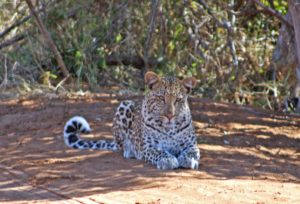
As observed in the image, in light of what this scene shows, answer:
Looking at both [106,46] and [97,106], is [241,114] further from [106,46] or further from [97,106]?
[106,46]

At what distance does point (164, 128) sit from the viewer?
911 cm

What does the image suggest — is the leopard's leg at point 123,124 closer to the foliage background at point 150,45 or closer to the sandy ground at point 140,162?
the sandy ground at point 140,162

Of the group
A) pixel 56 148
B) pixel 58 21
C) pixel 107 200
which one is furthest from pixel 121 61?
pixel 107 200

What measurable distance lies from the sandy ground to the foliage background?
1686mm

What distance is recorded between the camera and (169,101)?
8859 millimetres

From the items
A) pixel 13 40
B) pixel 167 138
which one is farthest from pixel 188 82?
pixel 13 40

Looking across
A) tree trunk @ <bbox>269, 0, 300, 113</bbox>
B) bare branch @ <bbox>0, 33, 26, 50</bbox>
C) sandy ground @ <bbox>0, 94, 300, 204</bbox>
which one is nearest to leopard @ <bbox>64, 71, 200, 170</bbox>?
sandy ground @ <bbox>0, 94, 300, 204</bbox>

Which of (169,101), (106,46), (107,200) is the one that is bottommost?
(107,200)

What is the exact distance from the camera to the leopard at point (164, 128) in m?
8.72

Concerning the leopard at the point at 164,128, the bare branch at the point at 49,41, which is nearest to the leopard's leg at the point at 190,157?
the leopard at the point at 164,128

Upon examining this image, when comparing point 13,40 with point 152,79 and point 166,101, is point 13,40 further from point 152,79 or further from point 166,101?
point 166,101

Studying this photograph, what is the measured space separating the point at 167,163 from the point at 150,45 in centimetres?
681

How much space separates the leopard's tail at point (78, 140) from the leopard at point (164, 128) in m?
Answer: 0.26

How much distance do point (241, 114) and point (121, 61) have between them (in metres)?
4.04
